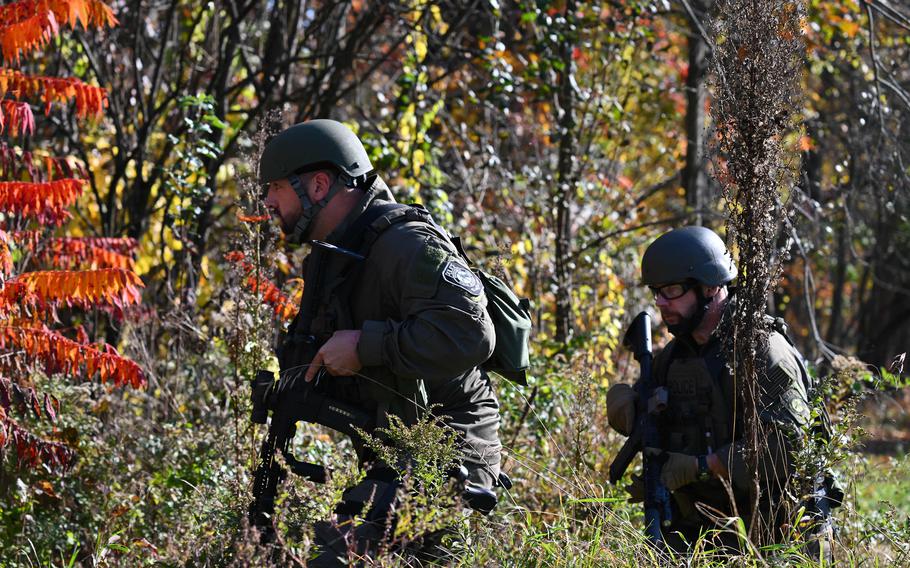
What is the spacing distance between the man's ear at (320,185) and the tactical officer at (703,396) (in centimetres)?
141

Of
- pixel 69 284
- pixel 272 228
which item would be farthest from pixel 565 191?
pixel 69 284

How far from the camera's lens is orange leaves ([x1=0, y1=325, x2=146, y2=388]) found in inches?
176

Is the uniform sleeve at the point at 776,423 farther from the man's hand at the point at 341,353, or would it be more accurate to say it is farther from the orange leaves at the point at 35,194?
the orange leaves at the point at 35,194

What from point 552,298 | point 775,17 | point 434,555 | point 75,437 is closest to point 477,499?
point 434,555

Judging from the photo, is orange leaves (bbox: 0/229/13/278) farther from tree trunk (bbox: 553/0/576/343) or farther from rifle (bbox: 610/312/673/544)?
tree trunk (bbox: 553/0/576/343)

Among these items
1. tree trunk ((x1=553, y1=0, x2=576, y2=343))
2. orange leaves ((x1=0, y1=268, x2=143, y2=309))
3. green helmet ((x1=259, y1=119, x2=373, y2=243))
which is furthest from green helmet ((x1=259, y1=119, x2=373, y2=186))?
tree trunk ((x1=553, y1=0, x2=576, y2=343))

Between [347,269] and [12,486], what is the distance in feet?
7.58

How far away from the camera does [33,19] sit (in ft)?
15.0

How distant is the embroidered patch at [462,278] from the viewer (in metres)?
3.39

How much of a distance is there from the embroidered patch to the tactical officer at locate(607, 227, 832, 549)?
1.07m

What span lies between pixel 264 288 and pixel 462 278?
1.91 metres

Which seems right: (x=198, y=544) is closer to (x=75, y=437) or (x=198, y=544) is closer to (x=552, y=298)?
(x=75, y=437)

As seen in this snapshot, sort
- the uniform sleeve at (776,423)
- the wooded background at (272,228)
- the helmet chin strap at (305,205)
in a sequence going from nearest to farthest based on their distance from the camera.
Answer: the helmet chin strap at (305,205)
the uniform sleeve at (776,423)
the wooded background at (272,228)

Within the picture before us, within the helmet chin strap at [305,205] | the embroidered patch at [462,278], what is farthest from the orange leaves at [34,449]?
the embroidered patch at [462,278]
